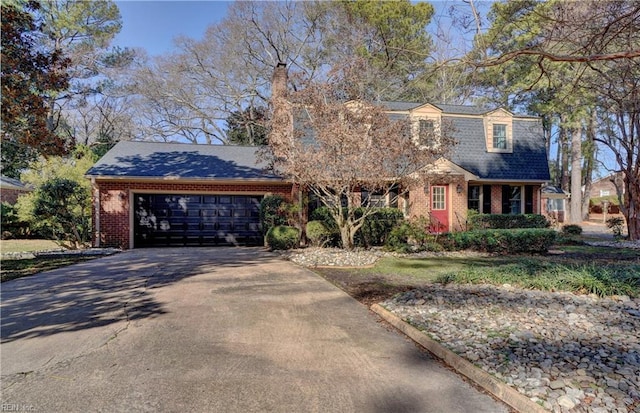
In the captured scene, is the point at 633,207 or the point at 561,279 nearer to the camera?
the point at 561,279

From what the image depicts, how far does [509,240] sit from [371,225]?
13.6 ft

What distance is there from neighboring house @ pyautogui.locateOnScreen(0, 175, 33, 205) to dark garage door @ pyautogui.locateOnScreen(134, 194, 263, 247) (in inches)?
526

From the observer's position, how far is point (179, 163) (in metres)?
13.7

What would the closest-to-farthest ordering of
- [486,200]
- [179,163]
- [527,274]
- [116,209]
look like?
[527,274]
[116,209]
[179,163]
[486,200]

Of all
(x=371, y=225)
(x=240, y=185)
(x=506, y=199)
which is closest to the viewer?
(x=371, y=225)

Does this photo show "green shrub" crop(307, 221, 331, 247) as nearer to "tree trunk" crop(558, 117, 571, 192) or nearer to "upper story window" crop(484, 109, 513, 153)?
"upper story window" crop(484, 109, 513, 153)

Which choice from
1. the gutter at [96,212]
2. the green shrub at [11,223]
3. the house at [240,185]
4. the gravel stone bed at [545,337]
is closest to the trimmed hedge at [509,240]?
the house at [240,185]

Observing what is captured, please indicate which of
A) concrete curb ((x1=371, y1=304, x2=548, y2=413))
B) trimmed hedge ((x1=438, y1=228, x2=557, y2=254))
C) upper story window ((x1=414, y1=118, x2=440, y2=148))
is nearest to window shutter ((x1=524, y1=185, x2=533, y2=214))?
trimmed hedge ((x1=438, y1=228, x2=557, y2=254))

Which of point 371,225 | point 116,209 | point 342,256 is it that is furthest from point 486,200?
point 116,209

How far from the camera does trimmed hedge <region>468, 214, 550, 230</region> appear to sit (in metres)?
14.8

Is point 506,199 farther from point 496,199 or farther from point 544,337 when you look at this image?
point 544,337

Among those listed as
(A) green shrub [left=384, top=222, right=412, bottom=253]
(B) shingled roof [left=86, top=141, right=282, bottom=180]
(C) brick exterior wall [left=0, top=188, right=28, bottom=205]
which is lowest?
(A) green shrub [left=384, top=222, right=412, bottom=253]

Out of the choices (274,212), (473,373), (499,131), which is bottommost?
(473,373)

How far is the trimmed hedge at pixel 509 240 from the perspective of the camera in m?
10.7
